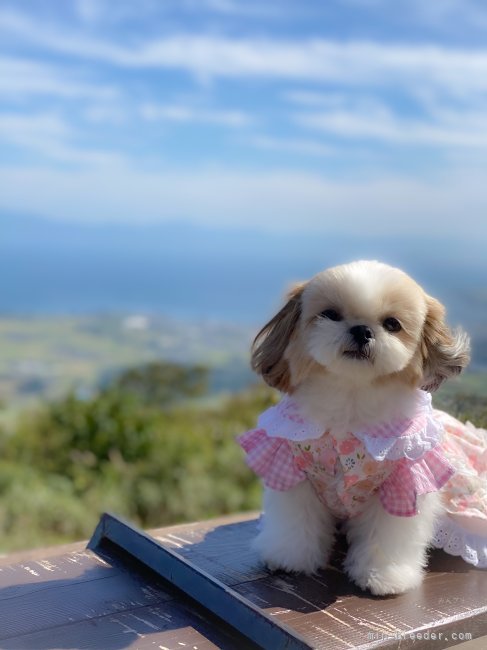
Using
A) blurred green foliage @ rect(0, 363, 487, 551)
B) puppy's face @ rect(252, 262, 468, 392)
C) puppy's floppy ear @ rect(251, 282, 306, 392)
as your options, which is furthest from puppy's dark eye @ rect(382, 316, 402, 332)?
blurred green foliage @ rect(0, 363, 487, 551)

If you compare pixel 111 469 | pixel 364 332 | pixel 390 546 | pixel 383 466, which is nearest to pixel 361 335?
pixel 364 332

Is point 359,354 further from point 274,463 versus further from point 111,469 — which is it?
point 111,469

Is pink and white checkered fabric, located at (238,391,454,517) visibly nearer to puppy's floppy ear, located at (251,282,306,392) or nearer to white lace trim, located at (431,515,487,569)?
puppy's floppy ear, located at (251,282,306,392)

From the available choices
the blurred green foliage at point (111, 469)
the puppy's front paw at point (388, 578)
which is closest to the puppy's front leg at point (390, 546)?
the puppy's front paw at point (388, 578)

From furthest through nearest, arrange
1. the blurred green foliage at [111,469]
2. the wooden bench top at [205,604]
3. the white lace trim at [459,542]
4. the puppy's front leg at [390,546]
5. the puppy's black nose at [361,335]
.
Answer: the blurred green foliage at [111,469]
the white lace trim at [459,542]
the puppy's front leg at [390,546]
the puppy's black nose at [361,335]
the wooden bench top at [205,604]

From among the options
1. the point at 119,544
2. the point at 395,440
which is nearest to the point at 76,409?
the point at 119,544

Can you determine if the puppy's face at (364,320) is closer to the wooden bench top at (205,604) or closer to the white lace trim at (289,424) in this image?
the white lace trim at (289,424)

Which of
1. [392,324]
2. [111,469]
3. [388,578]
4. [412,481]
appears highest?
[392,324]

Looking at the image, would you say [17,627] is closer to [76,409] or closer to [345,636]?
[345,636]
